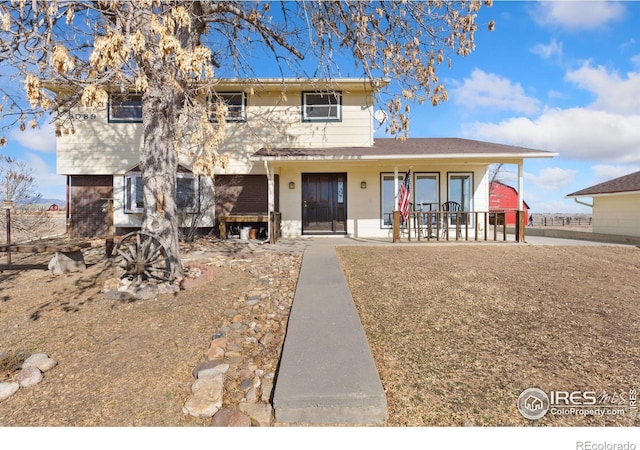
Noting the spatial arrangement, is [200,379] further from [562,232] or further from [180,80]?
[562,232]

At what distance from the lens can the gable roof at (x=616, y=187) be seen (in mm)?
11577

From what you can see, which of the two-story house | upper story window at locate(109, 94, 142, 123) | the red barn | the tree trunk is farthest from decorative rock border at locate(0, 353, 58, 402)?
the red barn

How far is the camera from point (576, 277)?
5.48 meters

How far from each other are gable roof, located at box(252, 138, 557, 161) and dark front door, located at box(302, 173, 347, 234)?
1.22 metres

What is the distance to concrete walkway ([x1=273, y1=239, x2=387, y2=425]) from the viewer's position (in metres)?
2.03

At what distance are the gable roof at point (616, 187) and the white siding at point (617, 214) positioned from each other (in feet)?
0.88

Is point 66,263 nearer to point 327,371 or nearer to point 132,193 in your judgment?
point 132,193

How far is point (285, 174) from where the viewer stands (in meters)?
10.9

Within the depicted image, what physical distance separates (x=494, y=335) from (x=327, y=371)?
1.93 metres

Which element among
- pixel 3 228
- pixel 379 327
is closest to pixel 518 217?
pixel 379 327

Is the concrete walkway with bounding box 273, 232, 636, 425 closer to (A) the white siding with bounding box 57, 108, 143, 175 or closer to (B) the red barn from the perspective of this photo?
(A) the white siding with bounding box 57, 108, 143, 175

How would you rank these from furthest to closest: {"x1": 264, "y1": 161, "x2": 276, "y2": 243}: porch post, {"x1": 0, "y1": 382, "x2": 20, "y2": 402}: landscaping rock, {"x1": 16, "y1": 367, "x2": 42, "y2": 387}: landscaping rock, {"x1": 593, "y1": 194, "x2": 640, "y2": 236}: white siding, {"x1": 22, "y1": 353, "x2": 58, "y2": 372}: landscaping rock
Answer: {"x1": 593, "y1": 194, "x2": 640, "y2": 236}: white siding → {"x1": 264, "y1": 161, "x2": 276, "y2": 243}: porch post → {"x1": 22, "y1": 353, "x2": 58, "y2": 372}: landscaping rock → {"x1": 16, "y1": 367, "x2": 42, "y2": 387}: landscaping rock → {"x1": 0, "y1": 382, "x2": 20, "y2": 402}: landscaping rock

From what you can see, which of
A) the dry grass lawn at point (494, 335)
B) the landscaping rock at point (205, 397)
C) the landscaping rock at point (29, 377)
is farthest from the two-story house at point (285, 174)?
the landscaping rock at point (205, 397)

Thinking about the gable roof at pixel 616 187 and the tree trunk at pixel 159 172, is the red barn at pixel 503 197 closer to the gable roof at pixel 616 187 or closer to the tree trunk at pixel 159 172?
the gable roof at pixel 616 187
